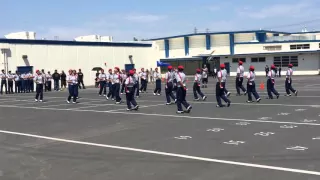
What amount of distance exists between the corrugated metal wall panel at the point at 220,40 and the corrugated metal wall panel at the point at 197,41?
1.68 m

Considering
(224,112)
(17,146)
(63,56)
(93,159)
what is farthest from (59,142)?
(63,56)

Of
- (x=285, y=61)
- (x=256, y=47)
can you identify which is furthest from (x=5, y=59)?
(x=285, y=61)

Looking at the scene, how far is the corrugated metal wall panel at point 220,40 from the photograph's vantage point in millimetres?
74387

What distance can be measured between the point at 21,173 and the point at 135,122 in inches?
275

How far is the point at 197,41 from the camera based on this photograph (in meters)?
77.9

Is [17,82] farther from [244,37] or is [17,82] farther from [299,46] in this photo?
[244,37]

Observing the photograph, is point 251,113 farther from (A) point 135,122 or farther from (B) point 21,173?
(B) point 21,173

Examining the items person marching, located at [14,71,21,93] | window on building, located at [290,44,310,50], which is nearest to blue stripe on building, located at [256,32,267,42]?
window on building, located at [290,44,310,50]

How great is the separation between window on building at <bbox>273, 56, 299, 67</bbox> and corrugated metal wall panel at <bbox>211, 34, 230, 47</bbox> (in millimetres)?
11786

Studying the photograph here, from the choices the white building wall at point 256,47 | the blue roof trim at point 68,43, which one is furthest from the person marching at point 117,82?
the white building wall at point 256,47

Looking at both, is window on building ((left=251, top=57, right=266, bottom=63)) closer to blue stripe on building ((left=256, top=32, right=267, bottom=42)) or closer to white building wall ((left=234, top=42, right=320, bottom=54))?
white building wall ((left=234, top=42, right=320, bottom=54))

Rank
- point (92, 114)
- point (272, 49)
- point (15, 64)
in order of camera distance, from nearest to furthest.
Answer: point (92, 114), point (15, 64), point (272, 49)

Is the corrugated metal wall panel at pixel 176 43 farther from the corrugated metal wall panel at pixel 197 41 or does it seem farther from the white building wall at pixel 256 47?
the white building wall at pixel 256 47

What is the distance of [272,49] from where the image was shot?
65.2 metres
